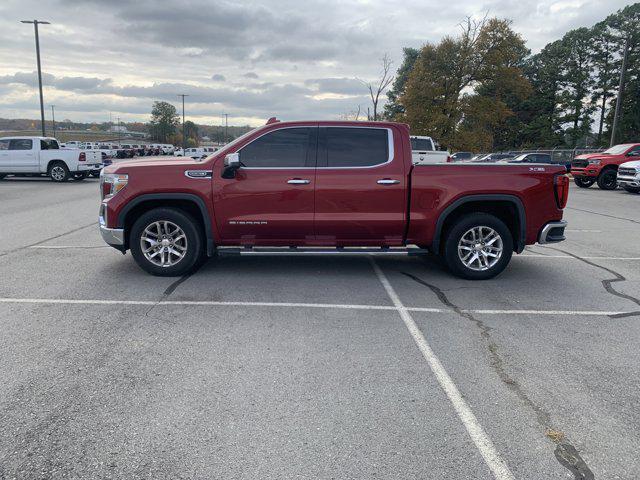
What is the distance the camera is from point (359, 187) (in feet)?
21.1

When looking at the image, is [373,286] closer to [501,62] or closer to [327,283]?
[327,283]

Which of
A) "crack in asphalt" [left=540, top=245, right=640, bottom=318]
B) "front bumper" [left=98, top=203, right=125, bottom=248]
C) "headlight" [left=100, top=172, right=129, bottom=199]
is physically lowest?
"crack in asphalt" [left=540, top=245, right=640, bottom=318]

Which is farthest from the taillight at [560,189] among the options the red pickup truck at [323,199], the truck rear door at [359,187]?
the truck rear door at [359,187]

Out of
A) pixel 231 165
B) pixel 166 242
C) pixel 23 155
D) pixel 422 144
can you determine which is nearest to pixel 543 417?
pixel 231 165

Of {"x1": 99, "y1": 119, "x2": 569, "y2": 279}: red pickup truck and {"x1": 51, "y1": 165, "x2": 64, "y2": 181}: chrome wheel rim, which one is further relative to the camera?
{"x1": 51, "y1": 165, "x2": 64, "y2": 181}: chrome wheel rim

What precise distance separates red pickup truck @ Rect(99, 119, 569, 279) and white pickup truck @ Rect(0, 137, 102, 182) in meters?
18.3

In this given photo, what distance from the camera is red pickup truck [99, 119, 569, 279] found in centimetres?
643

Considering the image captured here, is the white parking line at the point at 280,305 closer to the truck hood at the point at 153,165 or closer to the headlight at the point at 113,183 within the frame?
the headlight at the point at 113,183

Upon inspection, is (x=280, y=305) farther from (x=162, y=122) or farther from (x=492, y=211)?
(x=162, y=122)

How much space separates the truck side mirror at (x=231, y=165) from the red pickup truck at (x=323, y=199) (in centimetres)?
2

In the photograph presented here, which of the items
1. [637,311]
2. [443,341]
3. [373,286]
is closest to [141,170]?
[373,286]

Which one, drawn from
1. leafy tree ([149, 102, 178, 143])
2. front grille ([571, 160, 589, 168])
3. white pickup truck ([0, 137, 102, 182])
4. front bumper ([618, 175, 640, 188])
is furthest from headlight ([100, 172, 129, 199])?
leafy tree ([149, 102, 178, 143])

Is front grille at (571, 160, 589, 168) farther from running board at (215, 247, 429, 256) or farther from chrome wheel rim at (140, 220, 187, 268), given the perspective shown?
chrome wheel rim at (140, 220, 187, 268)

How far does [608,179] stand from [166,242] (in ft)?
74.8
